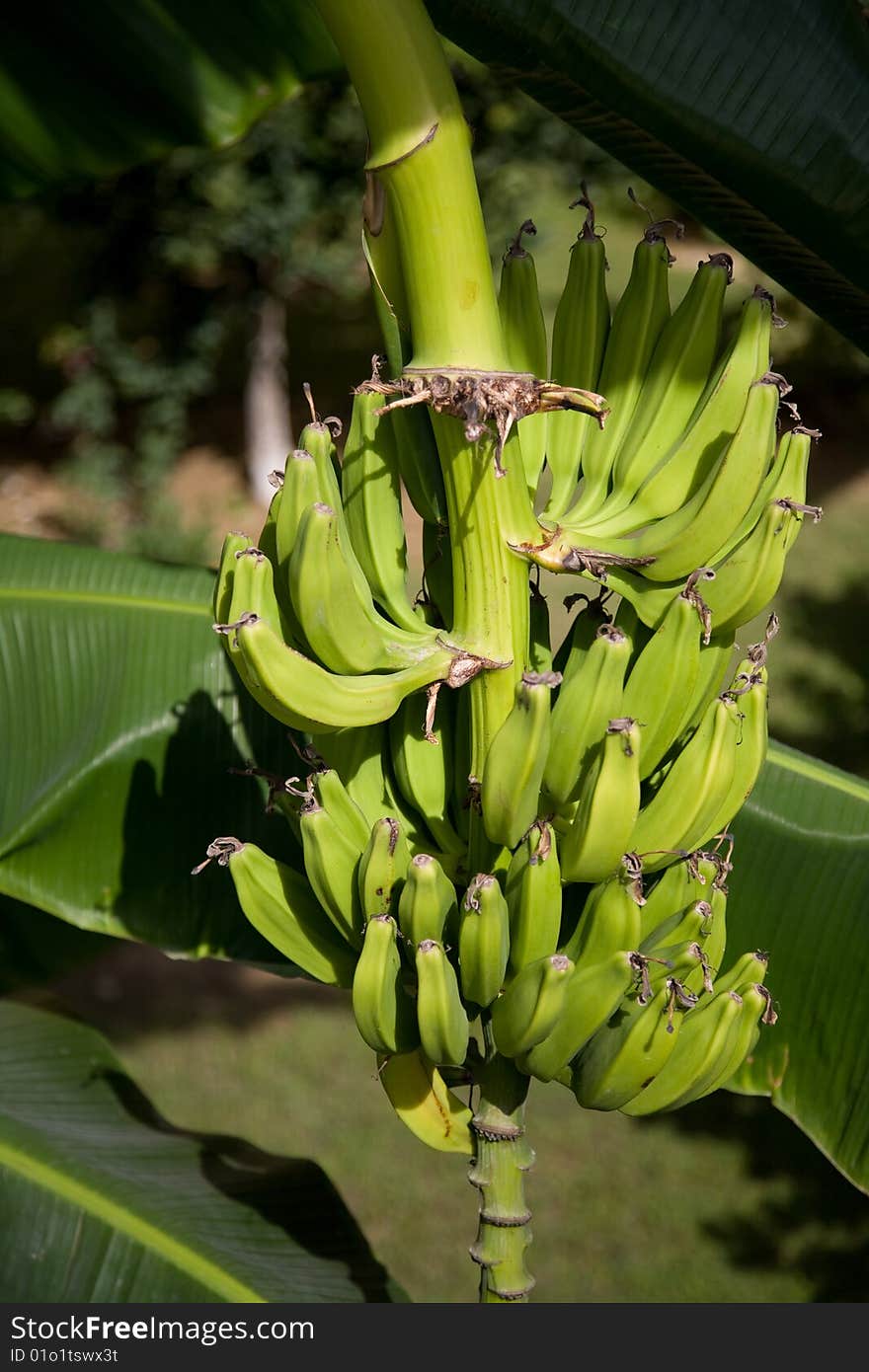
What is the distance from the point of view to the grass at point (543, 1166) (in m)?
3.27

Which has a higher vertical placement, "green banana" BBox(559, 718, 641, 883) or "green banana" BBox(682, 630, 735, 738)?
"green banana" BBox(682, 630, 735, 738)

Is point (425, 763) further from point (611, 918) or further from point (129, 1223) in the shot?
point (129, 1223)

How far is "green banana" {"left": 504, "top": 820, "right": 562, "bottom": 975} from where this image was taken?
112 centimetres

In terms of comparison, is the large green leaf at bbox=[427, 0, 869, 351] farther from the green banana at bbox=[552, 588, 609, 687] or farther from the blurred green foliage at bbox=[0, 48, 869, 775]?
the blurred green foliage at bbox=[0, 48, 869, 775]

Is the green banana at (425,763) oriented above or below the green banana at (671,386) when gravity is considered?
below

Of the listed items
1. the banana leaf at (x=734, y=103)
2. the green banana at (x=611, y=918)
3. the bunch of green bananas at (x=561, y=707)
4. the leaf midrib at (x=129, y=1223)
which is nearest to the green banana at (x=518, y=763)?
the bunch of green bananas at (x=561, y=707)

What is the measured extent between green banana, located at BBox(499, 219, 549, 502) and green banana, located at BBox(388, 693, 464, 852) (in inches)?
9.6

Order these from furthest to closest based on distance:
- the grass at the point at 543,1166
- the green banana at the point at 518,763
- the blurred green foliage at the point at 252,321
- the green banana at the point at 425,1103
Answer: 1. the blurred green foliage at the point at 252,321
2. the grass at the point at 543,1166
3. the green banana at the point at 425,1103
4. the green banana at the point at 518,763

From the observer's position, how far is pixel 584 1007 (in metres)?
1.15

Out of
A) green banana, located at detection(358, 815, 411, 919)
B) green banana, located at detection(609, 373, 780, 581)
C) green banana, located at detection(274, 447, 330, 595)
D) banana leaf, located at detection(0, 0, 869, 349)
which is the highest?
banana leaf, located at detection(0, 0, 869, 349)

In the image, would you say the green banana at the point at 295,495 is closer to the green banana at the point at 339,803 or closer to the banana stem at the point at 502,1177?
the green banana at the point at 339,803

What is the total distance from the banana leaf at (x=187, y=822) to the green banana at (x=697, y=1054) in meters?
0.40

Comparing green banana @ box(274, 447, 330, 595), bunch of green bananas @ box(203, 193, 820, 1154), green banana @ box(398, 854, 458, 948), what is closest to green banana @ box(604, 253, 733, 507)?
bunch of green bananas @ box(203, 193, 820, 1154)

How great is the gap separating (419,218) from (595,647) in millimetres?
402
